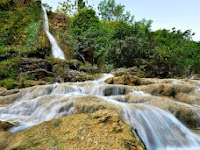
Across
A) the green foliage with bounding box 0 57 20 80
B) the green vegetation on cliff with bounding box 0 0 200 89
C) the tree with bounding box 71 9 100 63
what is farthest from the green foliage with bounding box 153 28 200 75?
the green foliage with bounding box 0 57 20 80

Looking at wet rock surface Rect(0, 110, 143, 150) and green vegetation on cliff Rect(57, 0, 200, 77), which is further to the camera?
green vegetation on cliff Rect(57, 0, 200, 77)

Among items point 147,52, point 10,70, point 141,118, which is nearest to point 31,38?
point 10,70

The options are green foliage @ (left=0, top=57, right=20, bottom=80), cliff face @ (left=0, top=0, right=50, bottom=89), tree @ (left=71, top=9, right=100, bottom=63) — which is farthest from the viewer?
tree @ (left=71, top=9, right=100, bottom=63)

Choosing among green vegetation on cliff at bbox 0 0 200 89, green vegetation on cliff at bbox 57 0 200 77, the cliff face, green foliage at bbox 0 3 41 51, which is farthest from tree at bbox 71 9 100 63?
green foliage at bbox 0 3 41 51

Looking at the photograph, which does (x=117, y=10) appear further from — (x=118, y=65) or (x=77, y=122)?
(x=77, y=122)

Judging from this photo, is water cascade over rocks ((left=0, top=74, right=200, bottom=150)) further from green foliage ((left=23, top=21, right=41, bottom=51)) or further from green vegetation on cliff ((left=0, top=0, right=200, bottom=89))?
green foliage ((left=23, top=21, right=41, bottom=51))

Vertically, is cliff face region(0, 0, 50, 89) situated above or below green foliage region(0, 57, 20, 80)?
above

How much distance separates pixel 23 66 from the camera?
31.6 feet

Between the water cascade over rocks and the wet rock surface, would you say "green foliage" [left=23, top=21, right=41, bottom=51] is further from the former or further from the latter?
the wet rock surface

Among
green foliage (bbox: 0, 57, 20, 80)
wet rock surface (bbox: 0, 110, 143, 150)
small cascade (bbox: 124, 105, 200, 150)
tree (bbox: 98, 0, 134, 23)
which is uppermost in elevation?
tree (bbox: 98, 0, 134, 23)

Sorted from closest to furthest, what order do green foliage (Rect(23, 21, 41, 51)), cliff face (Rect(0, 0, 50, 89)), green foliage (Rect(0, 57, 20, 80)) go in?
1. green foliage (Rect(0, 57, 20, 80))
2. cliff face (Rect(0, 0, 50, 89))
3. green foliage (Rect(23, 21, 41, 51))

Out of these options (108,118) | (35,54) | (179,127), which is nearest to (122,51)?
(35,54)

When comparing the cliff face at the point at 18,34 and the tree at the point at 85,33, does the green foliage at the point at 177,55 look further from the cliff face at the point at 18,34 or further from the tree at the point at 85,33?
the cliff face at the point at 18,34

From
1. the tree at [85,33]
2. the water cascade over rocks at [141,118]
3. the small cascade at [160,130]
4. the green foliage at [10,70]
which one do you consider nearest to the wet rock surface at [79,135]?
the water cascade over rocks at [141,118]
